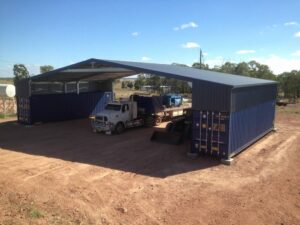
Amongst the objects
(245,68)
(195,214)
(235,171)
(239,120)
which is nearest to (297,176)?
(235,171)

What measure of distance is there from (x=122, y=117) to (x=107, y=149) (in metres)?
4.73

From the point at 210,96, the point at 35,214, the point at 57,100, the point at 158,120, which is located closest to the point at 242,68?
the point at 158,120

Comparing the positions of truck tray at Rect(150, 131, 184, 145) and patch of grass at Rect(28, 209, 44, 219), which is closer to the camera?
patch of grass at Rect(28, 209, 44, 219)

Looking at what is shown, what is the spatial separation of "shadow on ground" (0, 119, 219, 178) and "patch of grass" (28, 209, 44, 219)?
4.43 meters

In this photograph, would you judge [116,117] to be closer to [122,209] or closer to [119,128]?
[119,128]

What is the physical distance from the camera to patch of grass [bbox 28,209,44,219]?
8266 millimetres

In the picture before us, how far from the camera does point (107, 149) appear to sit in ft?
51.5

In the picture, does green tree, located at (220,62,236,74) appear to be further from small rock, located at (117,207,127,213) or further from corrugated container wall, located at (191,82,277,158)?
small rock, located at (117,207,127,213)

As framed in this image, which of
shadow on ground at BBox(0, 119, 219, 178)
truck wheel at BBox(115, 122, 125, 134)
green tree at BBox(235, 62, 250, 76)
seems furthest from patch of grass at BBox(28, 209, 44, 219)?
green tree at BBox(235, 62, 250, 76)

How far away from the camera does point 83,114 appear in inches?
1076

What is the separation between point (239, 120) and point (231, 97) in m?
1.90

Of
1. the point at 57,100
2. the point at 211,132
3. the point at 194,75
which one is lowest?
the point at 211,132

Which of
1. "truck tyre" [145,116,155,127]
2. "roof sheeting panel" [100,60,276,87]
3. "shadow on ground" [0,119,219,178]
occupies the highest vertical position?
"roof sheeting panel" [100,60,276,87]

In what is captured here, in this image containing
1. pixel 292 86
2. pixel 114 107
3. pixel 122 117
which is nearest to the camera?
pixel 122 117
